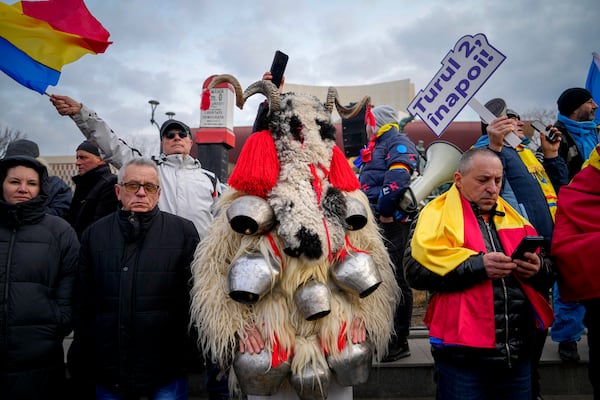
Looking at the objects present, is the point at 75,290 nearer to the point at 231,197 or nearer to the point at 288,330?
the point at 231,197

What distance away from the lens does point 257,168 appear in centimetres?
200

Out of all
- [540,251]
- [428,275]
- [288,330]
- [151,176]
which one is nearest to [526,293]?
[540,251]

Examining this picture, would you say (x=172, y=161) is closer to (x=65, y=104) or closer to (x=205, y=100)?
(x=65, y=104)

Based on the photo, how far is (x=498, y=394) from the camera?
81.0 inches

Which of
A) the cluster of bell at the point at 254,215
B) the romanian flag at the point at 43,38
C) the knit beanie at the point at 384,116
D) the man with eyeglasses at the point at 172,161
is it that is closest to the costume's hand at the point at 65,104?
the man with eyeglasses at the point at 172,161

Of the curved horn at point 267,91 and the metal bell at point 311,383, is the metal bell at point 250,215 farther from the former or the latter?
the metal bell at point 311,383

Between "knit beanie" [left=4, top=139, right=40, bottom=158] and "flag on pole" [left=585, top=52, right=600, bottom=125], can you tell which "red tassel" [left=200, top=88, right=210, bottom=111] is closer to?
"knit beanie" [left=4, top=139, right=40, bottom=158]

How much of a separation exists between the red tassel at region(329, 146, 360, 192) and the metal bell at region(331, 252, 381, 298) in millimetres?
378

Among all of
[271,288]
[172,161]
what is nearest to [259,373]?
[271,288]

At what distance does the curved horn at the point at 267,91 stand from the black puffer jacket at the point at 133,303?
0.86 metres

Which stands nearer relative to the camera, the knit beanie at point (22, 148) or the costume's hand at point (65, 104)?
the costume's hand at point (65, 104)

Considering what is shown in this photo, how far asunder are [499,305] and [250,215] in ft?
4.16

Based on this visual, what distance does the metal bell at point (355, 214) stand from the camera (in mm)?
2043

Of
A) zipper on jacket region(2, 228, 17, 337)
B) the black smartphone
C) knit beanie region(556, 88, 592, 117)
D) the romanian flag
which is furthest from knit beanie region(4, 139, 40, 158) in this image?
knit beanie region(556, 88, 592, 117)
